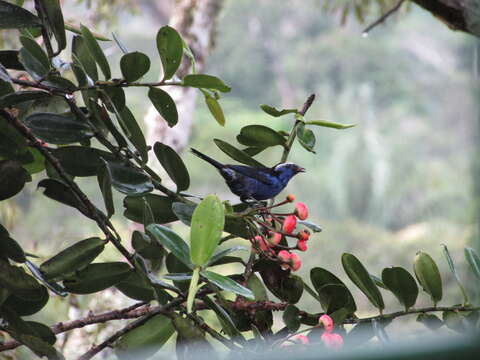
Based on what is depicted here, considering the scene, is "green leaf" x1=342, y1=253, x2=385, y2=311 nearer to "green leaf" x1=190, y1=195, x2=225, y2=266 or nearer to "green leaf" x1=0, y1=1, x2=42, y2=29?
"green leaf" x1=190, y1=195, x2=225, y2=266

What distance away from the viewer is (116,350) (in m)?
0.42

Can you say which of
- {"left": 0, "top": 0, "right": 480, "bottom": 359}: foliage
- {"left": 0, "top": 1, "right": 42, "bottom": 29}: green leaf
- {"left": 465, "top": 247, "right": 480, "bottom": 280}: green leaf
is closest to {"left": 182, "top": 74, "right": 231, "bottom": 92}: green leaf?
{"left": 0, "top": 0, "right": 480, "bottom": 359}: foliage

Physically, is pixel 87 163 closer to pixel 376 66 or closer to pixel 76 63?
pixel 76 63

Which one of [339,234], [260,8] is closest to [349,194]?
[339,234]

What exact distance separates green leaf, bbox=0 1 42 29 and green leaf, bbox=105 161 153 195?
0.10 m

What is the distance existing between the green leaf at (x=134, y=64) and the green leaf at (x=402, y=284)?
0.21m

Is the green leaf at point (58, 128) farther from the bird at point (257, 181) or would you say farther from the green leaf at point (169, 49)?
the bird at point (257, 181)

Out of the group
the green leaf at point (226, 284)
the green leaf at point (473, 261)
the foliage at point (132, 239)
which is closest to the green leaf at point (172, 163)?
the foliage at point (132, 239)

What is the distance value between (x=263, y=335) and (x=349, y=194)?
411 inches

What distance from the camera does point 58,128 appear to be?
1.37 ft

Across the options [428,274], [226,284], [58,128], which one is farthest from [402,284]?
[58,128]

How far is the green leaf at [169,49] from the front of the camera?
42 cm

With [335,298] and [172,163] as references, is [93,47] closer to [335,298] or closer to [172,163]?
[172,163]

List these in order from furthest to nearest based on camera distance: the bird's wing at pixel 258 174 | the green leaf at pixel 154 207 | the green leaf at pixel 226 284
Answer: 1. the bird's wing at pixel 258 174
2. the green leaf at pixel 154 207
3. the green leaf at pixel 226 284
